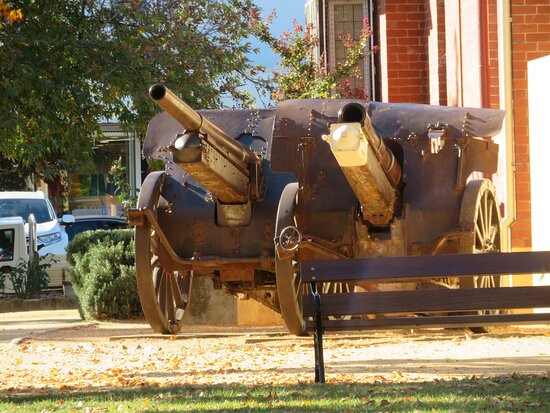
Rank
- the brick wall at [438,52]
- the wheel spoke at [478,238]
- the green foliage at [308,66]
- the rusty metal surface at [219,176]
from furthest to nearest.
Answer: the green foliage at [308,66], the brick wall at [438,52], the wheel spoke at [478,238], the rusty metal surface at [219,176]

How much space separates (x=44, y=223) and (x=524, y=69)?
11.8m

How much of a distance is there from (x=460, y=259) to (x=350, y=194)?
2063 millimetres

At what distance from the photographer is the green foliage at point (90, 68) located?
15.0 meters

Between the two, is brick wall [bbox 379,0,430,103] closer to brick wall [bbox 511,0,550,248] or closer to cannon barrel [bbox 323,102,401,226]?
brick wall [bbox 511,0,550,248]

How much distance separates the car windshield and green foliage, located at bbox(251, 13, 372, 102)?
6095 mm

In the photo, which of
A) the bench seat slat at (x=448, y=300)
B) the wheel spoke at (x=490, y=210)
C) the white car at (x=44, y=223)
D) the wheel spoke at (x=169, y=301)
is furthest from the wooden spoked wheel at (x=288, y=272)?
the white car at (x=44, y=223)

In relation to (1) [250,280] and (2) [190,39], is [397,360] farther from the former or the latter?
(2) [190,39]

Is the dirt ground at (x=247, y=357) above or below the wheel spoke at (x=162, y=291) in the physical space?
below

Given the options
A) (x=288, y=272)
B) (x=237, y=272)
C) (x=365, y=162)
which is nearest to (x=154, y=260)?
(x=237, y=272)

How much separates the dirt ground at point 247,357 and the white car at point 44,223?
7.95 meters

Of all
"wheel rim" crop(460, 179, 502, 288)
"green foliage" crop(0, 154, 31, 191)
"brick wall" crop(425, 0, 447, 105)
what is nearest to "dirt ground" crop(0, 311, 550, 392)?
"wheel rim" crop(460, 179, 502, 288)

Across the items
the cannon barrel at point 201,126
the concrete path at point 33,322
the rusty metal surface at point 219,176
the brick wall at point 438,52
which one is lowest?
the concrete path at point 33,322

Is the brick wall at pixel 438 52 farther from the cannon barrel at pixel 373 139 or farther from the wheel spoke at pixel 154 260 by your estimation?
the wheel spoke at pixel 154 260

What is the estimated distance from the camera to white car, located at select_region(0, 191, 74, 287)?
2252 centimetres
